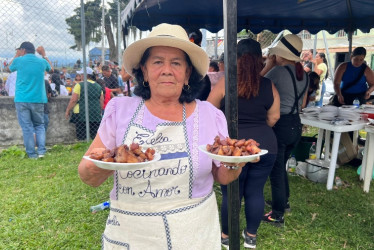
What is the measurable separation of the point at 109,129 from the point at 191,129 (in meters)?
0.42

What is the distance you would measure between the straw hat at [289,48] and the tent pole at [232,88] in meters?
2.06

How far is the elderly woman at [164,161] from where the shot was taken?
1.42 meters

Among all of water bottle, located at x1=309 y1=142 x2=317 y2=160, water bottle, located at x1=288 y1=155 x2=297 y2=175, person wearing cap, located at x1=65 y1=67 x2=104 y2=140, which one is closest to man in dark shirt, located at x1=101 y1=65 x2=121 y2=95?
person wearing cap, located at x1=65 y1=67 x2=104 y2=140

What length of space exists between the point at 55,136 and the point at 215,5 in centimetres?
474

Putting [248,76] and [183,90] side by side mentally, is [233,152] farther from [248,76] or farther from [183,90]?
[248,76]

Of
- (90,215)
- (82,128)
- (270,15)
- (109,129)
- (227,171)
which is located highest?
(270,15)

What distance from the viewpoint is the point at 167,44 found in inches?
57.9

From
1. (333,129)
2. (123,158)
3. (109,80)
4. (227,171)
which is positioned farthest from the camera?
(109,80)

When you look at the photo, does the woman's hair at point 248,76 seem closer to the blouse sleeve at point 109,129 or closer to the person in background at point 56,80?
the blouse sleeve at point 109,129

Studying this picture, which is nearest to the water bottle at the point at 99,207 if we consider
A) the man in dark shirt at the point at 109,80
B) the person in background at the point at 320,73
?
the man in dark shirt at the point at 109,80

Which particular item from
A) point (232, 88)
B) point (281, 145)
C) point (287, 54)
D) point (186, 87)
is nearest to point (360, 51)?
point (287, 54)

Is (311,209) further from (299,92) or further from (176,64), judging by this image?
(176,64)


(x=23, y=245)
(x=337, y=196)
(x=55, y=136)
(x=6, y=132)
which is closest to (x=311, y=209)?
(x=337, y=196)

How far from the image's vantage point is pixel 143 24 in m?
4.41
